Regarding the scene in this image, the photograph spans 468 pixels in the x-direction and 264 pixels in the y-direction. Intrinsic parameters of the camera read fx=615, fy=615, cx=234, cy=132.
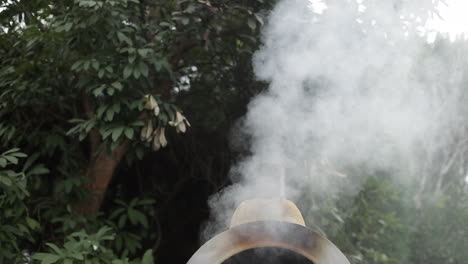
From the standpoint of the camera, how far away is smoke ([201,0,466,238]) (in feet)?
11.3

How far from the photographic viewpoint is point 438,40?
568cm

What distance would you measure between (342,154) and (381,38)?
0.85 meters

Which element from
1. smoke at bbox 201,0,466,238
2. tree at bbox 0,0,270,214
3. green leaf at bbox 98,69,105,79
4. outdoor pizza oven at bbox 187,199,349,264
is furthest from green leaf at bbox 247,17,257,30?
outdoor pizza oven at bbox 187,199,349,264

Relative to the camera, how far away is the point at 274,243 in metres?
2.10

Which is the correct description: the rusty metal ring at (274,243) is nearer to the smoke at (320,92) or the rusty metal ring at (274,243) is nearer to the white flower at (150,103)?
the white flower at (150,103)

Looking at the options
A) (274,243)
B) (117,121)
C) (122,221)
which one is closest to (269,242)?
(274,243)

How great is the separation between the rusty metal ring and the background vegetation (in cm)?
97

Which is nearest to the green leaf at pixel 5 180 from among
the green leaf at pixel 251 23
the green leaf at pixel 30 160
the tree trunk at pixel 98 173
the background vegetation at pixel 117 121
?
the background vegetation at pixel 117 121

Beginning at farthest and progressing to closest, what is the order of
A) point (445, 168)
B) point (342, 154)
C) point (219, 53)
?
1. point (445, 168)
2. point (342, 154)
3. point (219, 53)

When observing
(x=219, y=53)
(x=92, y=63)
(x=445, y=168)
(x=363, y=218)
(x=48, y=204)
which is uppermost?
(x=92, y=63)

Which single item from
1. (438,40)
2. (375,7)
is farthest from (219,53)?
(438,40)

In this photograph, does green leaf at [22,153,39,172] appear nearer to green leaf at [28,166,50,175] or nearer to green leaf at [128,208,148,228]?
green leaf at [28,166,50,175]

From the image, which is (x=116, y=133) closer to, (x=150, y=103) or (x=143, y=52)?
(x=150, y=103)

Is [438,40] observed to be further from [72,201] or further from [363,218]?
[72,201]
